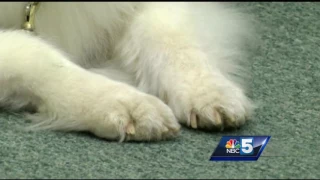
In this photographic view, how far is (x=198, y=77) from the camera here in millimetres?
1376

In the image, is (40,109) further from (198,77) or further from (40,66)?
(198,77)

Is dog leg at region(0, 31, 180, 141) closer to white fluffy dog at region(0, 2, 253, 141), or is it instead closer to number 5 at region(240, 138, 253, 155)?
white fluffy dog at region(0, 2, 253, 141)

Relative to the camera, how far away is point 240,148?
3.83 ft

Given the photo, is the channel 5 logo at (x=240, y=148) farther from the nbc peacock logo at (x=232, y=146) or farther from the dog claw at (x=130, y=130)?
the dog claw at (x=130, y=130)

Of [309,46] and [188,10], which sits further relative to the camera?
[309,46]

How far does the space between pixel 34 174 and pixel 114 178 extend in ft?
0.41

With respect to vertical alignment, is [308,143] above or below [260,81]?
below

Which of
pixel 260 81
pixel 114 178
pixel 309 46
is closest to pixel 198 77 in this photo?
pixel 260 81

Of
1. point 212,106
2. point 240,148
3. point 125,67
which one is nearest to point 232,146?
point 240,148

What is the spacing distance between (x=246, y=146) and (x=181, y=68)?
295 millimetres

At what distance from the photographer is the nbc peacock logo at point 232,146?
3.80 ft

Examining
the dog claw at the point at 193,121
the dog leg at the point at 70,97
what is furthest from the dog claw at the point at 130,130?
the dog claw at the point at 193,121

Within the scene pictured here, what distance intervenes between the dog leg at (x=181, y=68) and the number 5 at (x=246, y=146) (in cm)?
8

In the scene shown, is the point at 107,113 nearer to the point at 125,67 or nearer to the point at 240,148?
the point at 240,148
